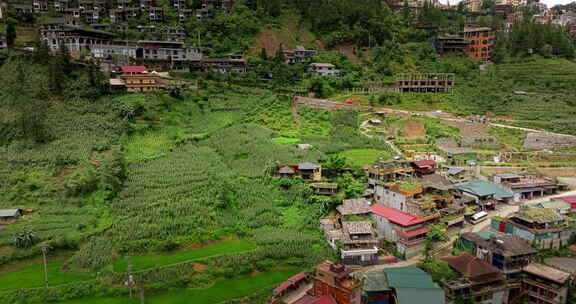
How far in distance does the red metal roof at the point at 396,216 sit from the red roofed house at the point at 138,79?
27.0m

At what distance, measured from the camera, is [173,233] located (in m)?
24.6

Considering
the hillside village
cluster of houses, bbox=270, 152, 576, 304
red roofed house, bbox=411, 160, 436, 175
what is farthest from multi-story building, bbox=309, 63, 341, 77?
red roofed house, bbox=411, 160, 436, 175

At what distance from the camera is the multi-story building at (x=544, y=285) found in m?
22.1

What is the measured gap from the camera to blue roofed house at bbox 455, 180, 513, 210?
1223 inches

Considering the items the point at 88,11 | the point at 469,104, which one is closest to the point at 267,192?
the point at 469,104

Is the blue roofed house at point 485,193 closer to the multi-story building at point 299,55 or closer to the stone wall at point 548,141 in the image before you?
the stone wall at point 548,141

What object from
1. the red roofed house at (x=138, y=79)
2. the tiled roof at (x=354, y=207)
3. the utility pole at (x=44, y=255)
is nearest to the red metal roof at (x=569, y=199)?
the tiled roof at (x=354, y=207)

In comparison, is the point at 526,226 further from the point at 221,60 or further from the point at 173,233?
the point at 221,60

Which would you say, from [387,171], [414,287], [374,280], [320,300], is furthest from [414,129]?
[320,300]

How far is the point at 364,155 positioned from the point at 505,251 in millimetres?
15814

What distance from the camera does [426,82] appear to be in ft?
186

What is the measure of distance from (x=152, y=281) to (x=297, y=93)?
36250 millimetres

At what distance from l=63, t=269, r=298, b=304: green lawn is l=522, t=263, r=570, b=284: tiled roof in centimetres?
1269

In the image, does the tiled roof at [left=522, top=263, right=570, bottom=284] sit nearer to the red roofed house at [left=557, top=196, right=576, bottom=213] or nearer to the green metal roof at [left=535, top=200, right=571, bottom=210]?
the green metal roof at [left=535, top=200, right=571, bottom=210]
